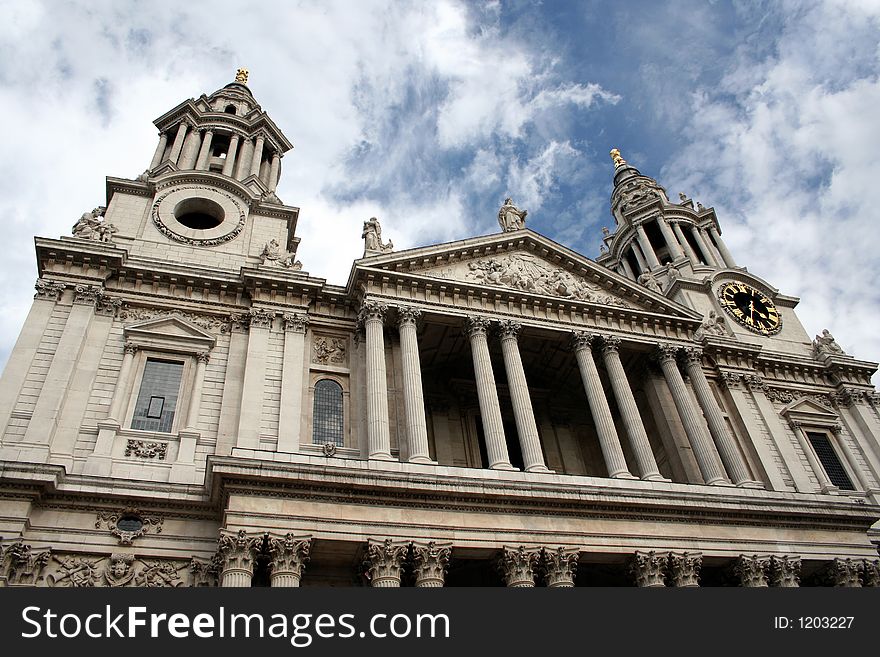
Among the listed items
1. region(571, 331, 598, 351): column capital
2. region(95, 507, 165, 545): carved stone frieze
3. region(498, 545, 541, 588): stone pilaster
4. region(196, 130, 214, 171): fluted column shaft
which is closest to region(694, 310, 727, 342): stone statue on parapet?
region(571, 331, 598, 351): column capital

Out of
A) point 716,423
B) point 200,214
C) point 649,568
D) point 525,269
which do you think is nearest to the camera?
point 649,568

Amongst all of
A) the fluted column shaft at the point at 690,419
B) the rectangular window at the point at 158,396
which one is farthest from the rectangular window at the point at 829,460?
the rectangular window at the point at 158,396

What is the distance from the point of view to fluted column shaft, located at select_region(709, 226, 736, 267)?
4016 centimetres

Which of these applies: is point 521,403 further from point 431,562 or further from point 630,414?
point 431,562

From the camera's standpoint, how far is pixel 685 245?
40688 mm

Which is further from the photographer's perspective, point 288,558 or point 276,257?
point 276,257

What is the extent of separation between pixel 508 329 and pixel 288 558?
11.9m

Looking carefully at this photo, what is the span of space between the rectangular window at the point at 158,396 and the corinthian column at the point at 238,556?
573 cm

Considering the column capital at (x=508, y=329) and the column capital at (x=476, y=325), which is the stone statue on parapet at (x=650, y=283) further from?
the column capital at (x=476, y=325)

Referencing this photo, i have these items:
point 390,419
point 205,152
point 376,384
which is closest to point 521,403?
point 390,419

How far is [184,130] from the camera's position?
114 feet

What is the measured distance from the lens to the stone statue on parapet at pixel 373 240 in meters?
27.0

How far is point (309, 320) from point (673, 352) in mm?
14215
